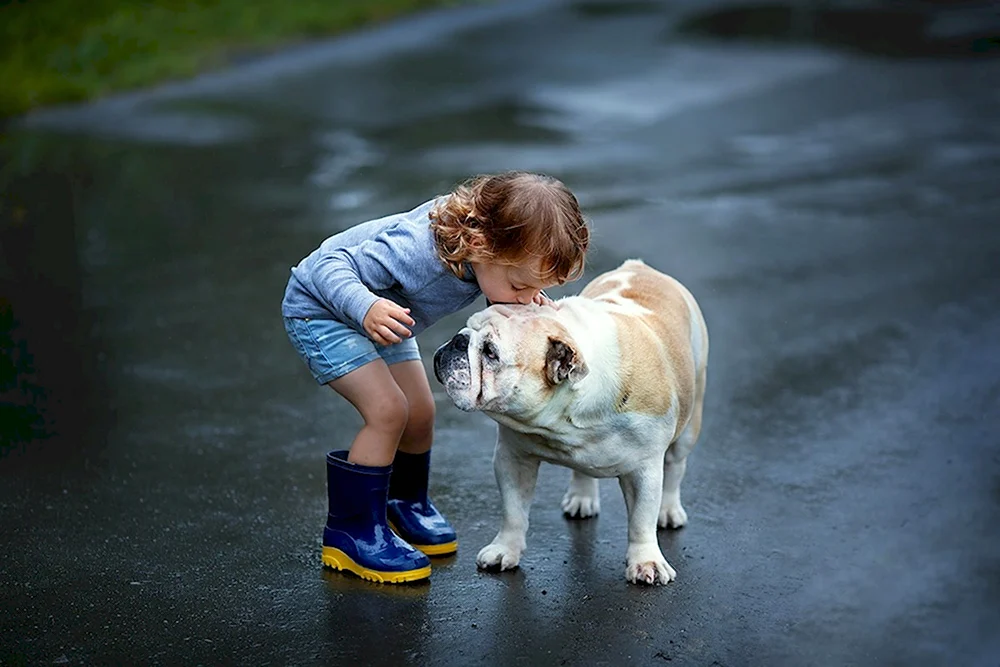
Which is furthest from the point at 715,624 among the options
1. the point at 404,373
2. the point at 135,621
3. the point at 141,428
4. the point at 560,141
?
the point at 560,141

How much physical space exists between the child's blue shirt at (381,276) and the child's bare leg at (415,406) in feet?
1.02

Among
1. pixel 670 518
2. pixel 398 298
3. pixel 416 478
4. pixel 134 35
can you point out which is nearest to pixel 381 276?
pixel 398 298

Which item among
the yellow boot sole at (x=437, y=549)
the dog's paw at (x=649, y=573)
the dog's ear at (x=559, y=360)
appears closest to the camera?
the dog's ear at (x=559, y=360)

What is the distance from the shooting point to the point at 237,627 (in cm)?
408

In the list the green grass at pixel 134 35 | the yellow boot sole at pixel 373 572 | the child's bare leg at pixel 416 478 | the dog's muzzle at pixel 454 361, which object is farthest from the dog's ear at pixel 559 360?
the green grass at pixel 134 35

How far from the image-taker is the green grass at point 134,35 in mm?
12781

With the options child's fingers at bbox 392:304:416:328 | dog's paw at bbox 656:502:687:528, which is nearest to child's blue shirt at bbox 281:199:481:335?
child's fingers at bbox 392:304:416:328

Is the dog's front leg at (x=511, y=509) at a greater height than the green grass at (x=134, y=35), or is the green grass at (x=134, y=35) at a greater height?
the dog's front leg at (x=511, y=509)

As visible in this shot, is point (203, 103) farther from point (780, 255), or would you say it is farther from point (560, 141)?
point (780, 255)

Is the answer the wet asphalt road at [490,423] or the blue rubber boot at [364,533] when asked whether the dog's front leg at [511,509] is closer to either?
the wet asphalt road at [490,423]

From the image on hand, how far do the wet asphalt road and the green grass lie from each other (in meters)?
0.61

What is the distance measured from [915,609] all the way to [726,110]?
26.6 feet

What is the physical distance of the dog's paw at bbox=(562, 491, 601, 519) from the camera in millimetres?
4957

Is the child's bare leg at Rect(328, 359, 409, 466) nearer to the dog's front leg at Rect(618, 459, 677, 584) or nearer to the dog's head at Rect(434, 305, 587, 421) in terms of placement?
the dog's head at Rect(434, 305, 587, 421)
